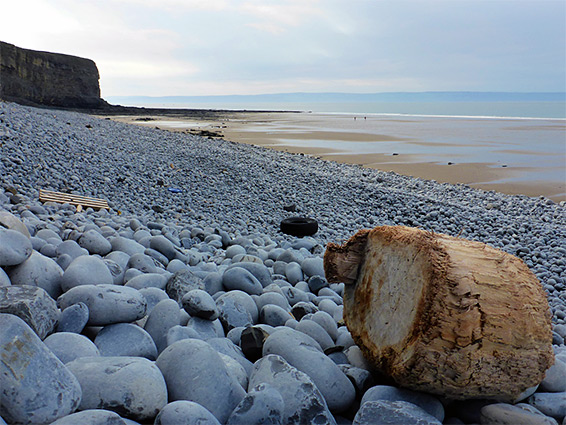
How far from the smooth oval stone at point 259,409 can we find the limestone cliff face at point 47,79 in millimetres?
37424

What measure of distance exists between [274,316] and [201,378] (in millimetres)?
1046

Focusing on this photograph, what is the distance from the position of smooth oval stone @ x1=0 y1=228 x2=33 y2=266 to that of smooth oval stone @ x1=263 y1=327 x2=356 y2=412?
4.62 feet

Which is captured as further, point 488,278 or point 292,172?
point 292,172

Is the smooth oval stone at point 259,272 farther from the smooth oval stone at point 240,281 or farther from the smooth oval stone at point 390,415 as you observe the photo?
the smooth oval stone at point 390,415

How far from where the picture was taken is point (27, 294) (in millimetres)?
1840

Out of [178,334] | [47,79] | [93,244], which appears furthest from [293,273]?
[47,79]

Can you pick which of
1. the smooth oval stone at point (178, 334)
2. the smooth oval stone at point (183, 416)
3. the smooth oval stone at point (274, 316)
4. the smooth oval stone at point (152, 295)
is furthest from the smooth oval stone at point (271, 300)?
the smooth oval stone at point (183, 416)

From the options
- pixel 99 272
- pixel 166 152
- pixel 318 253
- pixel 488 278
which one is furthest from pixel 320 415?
pixel 166 152

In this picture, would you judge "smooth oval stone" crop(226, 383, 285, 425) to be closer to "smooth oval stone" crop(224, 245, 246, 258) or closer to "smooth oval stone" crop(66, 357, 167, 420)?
"smooth oval stone" crop(66, 357, 167, 420)

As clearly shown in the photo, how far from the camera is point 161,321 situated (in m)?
2.18

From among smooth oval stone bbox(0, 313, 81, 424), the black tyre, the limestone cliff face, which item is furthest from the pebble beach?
the limestone cliff face

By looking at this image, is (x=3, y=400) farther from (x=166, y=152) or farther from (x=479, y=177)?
(x=479, y=177)

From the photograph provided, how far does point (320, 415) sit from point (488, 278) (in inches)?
35.0

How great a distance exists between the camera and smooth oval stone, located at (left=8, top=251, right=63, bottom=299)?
2.27m
